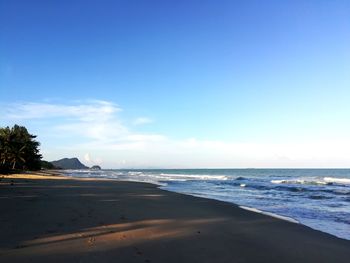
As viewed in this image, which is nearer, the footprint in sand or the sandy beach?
the sandy beach

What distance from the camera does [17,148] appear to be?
232ft

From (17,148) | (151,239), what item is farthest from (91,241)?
(17,148)

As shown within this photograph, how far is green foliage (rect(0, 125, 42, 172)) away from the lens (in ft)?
225

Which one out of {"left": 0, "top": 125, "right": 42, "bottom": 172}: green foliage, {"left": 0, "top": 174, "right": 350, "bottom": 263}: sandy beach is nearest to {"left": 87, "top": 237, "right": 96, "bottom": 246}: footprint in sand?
{"left": 0, "top": 174, "right": 350, "bottom": 263}: sandy beach

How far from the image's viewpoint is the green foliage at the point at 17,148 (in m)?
68.6

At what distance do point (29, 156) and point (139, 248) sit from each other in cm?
7406

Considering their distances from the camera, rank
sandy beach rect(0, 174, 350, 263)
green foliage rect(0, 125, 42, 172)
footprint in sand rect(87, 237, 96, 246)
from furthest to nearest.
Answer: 1. green foliage rect(0, 125, 42, 172)
2. footprint in sand rect(87, 237, 96, 246)
3. sandy beach rect(0, 174, 350, 263)

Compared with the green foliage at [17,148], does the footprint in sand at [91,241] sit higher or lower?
lower

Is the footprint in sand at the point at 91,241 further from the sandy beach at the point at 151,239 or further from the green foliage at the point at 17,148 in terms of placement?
the green foliage at the point at 17,148

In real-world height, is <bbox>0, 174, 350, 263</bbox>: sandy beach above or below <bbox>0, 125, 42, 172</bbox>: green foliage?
below

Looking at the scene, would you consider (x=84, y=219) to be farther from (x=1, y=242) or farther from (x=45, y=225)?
(x=1, y=242)

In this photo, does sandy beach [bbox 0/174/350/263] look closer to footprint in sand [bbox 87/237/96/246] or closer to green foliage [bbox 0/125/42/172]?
footprint in sand [bbox 87/237/96/246]

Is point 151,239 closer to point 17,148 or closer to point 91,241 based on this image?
point 91,241

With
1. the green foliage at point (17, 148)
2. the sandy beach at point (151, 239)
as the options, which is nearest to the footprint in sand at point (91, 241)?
the sandy beach at point (151, 239)
